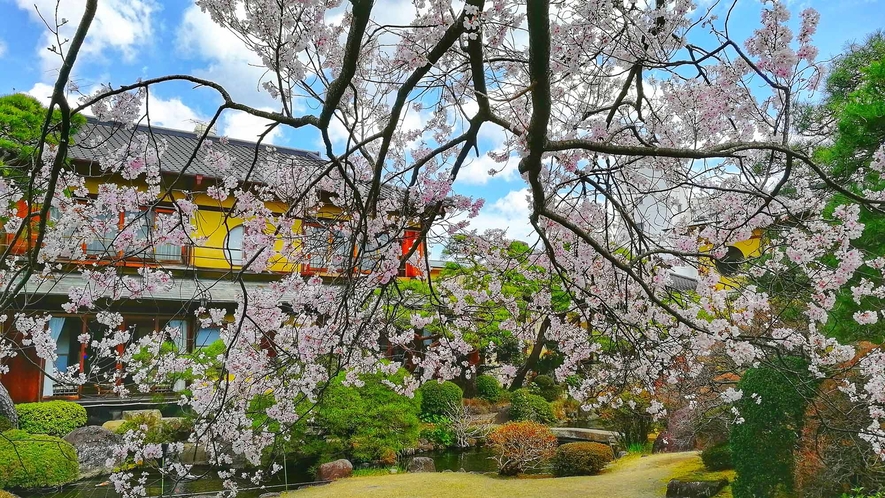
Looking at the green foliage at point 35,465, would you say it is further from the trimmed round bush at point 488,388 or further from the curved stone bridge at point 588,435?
the trimmed round bush at point 488,388

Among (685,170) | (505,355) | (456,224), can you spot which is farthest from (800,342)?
(505,355)

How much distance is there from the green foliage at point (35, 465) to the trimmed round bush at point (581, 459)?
698 centimetres

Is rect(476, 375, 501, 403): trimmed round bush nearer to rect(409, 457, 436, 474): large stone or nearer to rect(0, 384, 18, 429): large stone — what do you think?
rect(409, 457, 436, 474): large stone

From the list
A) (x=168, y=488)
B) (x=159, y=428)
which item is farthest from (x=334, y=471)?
(x=159, y=428)

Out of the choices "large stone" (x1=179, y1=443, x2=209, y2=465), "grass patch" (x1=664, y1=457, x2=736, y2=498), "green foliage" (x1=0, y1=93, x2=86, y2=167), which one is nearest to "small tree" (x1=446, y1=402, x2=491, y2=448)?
"grass patch" (x1=664, y1=457, x2=736, y2=498)

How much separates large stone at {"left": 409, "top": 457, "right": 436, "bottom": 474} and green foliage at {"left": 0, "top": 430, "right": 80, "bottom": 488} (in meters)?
4.95

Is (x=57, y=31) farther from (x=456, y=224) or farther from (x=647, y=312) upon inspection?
(x=647, y=312)

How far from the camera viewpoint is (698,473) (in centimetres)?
745

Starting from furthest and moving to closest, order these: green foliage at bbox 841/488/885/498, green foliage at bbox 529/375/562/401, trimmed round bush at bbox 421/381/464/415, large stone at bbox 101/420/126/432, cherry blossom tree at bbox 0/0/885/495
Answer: green foliage at bbox 529/375/562/401, trimmed round bush at bbox 421/381/464/415, large stone at bbox 101/420/126/432, green foliage at bbox 841/488/885/498, cherry blossom tree at bbox 0/0/885/495

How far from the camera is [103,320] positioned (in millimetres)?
4707

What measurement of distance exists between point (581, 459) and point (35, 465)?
7.69m

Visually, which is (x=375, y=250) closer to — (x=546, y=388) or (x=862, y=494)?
(x=862, y=494)

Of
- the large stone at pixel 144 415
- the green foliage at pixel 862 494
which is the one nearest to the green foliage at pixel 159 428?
the large stone at pixel 144 415

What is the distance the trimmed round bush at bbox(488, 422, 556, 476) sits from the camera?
8953 millimetres
